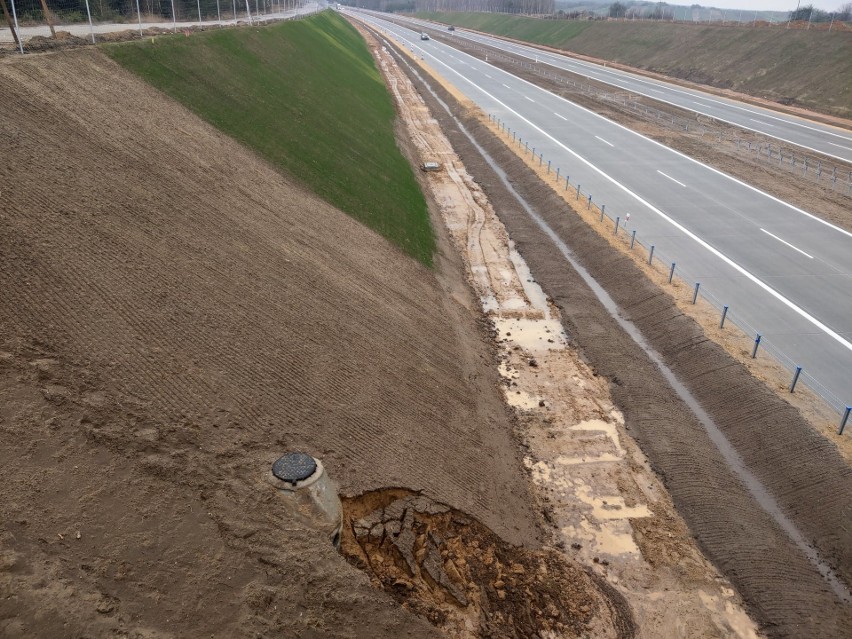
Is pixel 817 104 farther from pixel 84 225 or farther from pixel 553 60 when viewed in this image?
pixel 84 225

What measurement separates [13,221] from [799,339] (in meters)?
19.9

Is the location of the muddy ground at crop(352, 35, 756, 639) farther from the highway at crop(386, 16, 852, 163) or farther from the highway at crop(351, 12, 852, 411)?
the highway at crop(386, 16, 852, 163)

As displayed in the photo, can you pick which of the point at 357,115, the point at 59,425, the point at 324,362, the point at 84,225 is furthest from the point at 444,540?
the point at 357,115

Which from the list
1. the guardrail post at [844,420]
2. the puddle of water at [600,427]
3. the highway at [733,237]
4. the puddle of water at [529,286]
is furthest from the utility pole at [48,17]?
the guardrail post at [844,420]

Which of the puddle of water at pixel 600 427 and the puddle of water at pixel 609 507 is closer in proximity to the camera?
the puddle of water at pixel 609 507

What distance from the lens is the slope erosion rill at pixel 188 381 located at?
7.79 metres

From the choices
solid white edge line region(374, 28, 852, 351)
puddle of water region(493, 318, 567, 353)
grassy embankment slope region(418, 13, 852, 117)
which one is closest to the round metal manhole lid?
puddle of water region(493, 318, 567, 353)

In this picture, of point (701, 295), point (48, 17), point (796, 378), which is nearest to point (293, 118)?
point (48, 17)

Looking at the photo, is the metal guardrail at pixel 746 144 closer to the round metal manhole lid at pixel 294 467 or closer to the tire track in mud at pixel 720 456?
the tire track in mud at pixel 720 456

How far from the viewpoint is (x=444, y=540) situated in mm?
11094

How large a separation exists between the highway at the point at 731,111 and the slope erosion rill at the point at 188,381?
3563cm

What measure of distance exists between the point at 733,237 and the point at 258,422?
22.3m

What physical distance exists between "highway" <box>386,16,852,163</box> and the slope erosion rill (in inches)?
1403

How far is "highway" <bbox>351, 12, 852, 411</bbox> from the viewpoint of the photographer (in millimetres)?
18641
